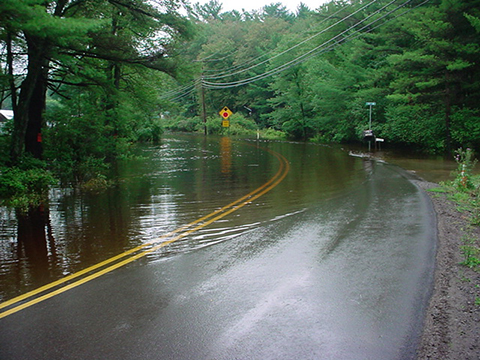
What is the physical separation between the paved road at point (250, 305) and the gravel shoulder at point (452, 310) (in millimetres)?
136

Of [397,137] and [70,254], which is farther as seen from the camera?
[397,137]

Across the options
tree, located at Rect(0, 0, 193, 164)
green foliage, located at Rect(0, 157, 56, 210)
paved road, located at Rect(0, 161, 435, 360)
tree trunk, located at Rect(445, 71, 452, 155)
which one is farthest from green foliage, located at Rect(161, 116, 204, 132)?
paved road, located at Rect(0, 161, 435, 360)

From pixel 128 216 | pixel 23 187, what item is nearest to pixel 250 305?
pixel 128 216

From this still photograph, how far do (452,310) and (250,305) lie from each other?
217 cm

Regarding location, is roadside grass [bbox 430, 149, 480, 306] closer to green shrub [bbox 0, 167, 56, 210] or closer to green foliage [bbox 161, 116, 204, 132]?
green shrub [bbox 0, 167, 56, 210]

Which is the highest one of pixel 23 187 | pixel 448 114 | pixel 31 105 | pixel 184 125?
pixel 184 125

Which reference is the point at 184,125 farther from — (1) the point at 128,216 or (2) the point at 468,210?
(2) the point at 468,210

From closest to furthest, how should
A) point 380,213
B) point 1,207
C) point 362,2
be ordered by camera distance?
point 380,213
point 1,207
point 362,2

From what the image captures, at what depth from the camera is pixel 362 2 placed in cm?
3700

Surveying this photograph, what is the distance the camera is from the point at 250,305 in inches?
186

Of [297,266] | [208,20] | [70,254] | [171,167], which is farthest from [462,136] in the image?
[208,20]

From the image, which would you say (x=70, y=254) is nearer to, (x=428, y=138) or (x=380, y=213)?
(x=380, y=213)

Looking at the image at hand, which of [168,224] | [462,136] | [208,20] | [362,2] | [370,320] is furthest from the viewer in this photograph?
[208,20]

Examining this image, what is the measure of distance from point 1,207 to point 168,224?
4.88 meters
